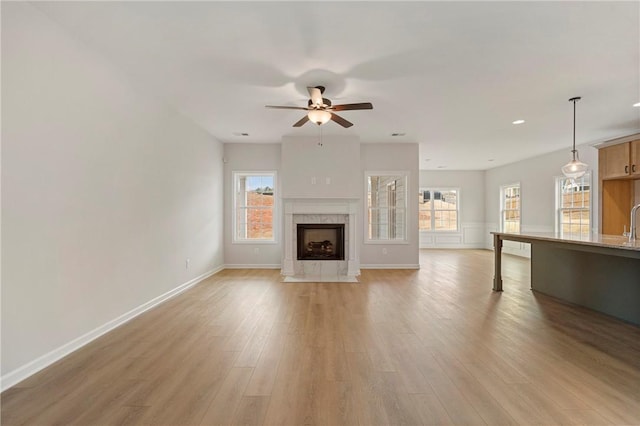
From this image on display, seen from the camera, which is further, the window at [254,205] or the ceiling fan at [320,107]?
the window at [254,205]

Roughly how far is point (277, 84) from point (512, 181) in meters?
8.15

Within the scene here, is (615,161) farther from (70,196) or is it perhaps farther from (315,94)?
(70,196)

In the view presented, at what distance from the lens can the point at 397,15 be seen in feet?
7.53

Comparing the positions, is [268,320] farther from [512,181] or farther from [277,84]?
[512,181]

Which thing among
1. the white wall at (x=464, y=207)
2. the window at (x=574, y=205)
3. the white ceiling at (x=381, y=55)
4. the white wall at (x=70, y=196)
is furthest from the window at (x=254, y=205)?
the window at (x=574, y=205)

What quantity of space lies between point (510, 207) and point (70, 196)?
10279 mm

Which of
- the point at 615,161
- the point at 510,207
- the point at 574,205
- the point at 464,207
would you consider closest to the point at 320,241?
the point at 615,161

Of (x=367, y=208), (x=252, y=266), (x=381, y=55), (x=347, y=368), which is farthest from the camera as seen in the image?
(x=367, y=208)

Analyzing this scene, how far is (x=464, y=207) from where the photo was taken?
33.6 feet

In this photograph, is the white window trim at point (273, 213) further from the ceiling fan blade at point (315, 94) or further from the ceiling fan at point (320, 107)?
the ceiling fan blade at point (315, 94)

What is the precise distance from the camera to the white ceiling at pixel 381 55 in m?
2.27

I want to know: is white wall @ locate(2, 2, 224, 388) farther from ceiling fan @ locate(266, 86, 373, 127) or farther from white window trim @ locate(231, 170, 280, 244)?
white window trim @ locate(231, 170, 280, 244)

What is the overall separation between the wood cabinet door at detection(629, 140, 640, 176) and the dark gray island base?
1.94 metres

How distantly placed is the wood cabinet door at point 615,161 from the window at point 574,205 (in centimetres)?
143
